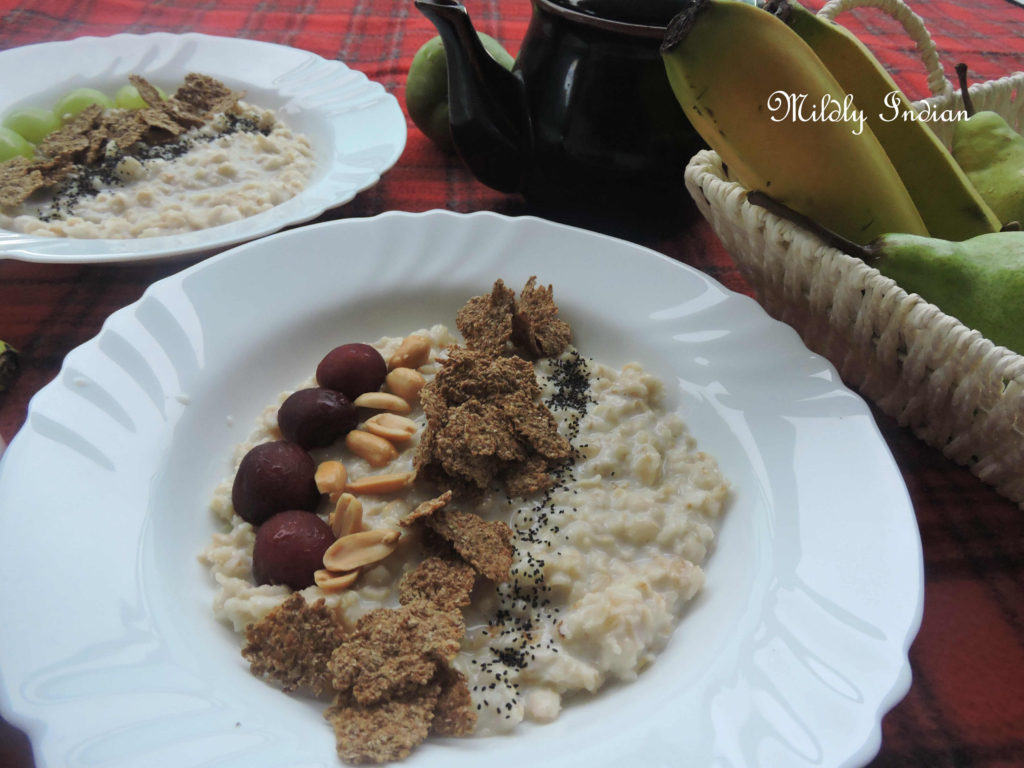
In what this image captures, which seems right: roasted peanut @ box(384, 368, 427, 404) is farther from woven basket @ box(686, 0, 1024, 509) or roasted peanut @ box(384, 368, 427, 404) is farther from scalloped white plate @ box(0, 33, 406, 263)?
woven basket @ box(686, 0, 1024, 509)

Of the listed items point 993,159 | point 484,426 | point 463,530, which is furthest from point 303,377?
point 993,159

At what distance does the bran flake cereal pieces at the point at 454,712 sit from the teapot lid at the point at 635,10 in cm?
126

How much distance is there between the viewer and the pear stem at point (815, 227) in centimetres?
117

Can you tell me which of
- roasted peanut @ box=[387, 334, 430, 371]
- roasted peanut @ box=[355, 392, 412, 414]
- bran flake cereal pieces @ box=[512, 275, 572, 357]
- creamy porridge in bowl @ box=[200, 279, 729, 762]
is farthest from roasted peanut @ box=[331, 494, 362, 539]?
bran flake cereal pieces @ box=[512, 275, 572, 357]

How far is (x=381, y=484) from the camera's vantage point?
→ 1.15 m

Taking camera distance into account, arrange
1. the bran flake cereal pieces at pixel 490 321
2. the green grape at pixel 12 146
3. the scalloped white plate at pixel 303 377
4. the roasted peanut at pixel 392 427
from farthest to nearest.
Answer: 1. the green grape at pixel 12 146
2. the bran flake cereal pieces at pixel 490 321
3. the roasted peanut at pixel 392 427
4. the scalloped white plate at pixel 303 377

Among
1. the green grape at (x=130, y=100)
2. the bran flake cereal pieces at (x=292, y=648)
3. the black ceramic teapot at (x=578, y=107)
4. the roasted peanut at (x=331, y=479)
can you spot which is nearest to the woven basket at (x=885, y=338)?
the black ceramic teapot at (x=578, y=107)

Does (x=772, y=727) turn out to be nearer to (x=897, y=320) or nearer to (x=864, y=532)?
(x=864, y=532)

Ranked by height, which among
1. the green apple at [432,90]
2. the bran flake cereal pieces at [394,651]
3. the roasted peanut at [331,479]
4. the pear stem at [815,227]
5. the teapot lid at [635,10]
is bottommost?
the roasted peanut at [331,479]

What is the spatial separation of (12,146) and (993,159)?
2319mm

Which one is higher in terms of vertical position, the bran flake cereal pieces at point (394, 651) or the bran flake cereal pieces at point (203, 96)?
the bran flake cereal pieces at point (203, 96)

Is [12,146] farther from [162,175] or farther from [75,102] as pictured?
[162,175]

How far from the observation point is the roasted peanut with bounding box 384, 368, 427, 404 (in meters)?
1.32

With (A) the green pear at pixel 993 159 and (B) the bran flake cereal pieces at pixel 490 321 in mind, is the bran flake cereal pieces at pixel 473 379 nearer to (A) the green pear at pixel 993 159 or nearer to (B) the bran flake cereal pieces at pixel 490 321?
(B) the bran flake cereal pieces at pixel 490 321
